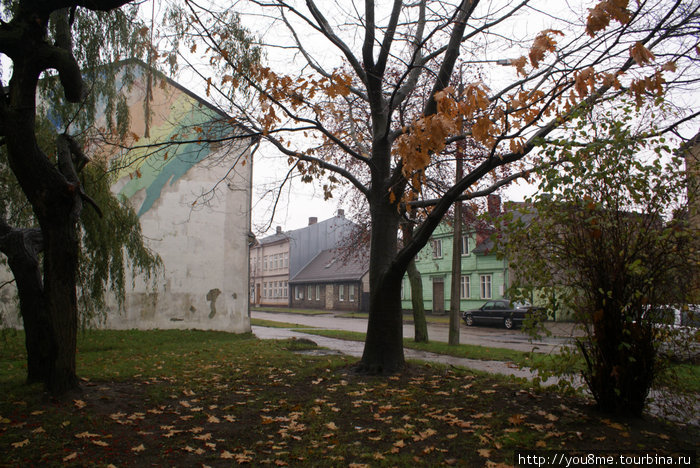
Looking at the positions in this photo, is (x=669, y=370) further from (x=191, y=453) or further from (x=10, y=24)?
(x=10, y=24)

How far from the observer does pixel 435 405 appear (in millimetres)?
6312

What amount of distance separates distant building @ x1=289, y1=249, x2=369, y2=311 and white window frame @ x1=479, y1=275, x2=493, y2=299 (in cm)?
1018

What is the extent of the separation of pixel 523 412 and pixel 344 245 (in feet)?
53.2

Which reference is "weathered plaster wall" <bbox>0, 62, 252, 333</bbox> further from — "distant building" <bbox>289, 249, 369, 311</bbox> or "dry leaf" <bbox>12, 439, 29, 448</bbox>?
"distant building" <bbox>289, 249, 369, 311</bbox>

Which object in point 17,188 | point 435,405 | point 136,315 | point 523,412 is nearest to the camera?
point 523,412

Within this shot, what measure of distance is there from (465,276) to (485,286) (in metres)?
1.95

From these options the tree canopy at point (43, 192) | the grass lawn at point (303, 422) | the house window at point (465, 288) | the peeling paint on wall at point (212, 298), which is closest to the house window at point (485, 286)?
the house window at point (465, 288)

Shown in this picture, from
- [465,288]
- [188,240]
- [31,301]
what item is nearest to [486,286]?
[465,288]

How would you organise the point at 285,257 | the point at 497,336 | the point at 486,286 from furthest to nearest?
1. the point at 285,257
2. the point at 486,286
3. the point at 497,336

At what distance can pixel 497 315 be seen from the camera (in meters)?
26.0

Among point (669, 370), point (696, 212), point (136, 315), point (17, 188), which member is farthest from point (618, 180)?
point (136, 315)

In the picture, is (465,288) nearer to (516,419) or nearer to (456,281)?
(456,281)

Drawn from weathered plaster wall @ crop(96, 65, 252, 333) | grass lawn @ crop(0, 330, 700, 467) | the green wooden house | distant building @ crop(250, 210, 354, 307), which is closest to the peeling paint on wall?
weathered plaster wall @ crop(96, 65, 252, 333)

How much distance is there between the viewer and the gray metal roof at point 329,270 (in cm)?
4312
